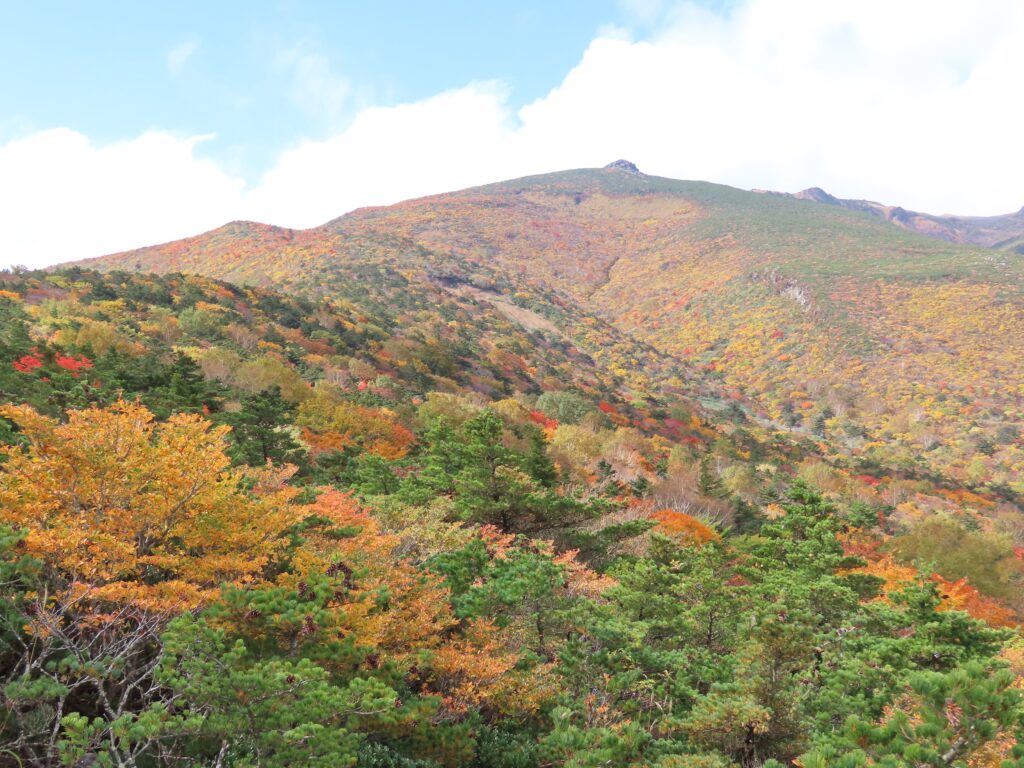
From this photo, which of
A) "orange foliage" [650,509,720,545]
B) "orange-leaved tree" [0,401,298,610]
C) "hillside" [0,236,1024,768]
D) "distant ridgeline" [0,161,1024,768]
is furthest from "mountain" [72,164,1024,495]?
"orange-leaved tree" [0,401,298,610]

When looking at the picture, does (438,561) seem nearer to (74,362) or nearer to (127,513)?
(127,513)

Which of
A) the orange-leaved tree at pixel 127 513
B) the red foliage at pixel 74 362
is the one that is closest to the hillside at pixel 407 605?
the orange-leaved tree at pixel 127 513

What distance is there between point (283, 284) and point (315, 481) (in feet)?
186

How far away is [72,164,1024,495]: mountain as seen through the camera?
6919 centimetres

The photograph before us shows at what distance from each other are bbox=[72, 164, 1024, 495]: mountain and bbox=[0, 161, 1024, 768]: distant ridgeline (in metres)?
5.58

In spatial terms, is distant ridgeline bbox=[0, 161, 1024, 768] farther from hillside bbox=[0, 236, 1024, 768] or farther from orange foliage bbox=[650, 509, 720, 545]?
orange foliage bbox=[650, 509, 720, 545]

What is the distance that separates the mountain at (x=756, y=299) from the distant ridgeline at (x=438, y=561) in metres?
5.58

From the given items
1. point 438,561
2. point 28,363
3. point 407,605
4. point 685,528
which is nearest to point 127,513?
point 407,605

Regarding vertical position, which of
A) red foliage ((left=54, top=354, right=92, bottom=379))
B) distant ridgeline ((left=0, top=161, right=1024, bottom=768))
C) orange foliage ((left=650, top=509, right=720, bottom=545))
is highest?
red foliage ((left=54, top=354, right=92, bottom=379))

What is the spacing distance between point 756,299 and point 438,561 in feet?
337

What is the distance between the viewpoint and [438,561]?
11.2 m

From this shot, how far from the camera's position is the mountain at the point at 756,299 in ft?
227

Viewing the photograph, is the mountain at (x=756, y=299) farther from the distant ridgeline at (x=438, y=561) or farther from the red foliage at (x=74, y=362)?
the red foliage at (x=74, y=362)

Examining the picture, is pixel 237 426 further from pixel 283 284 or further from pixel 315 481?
pixel 283 284
